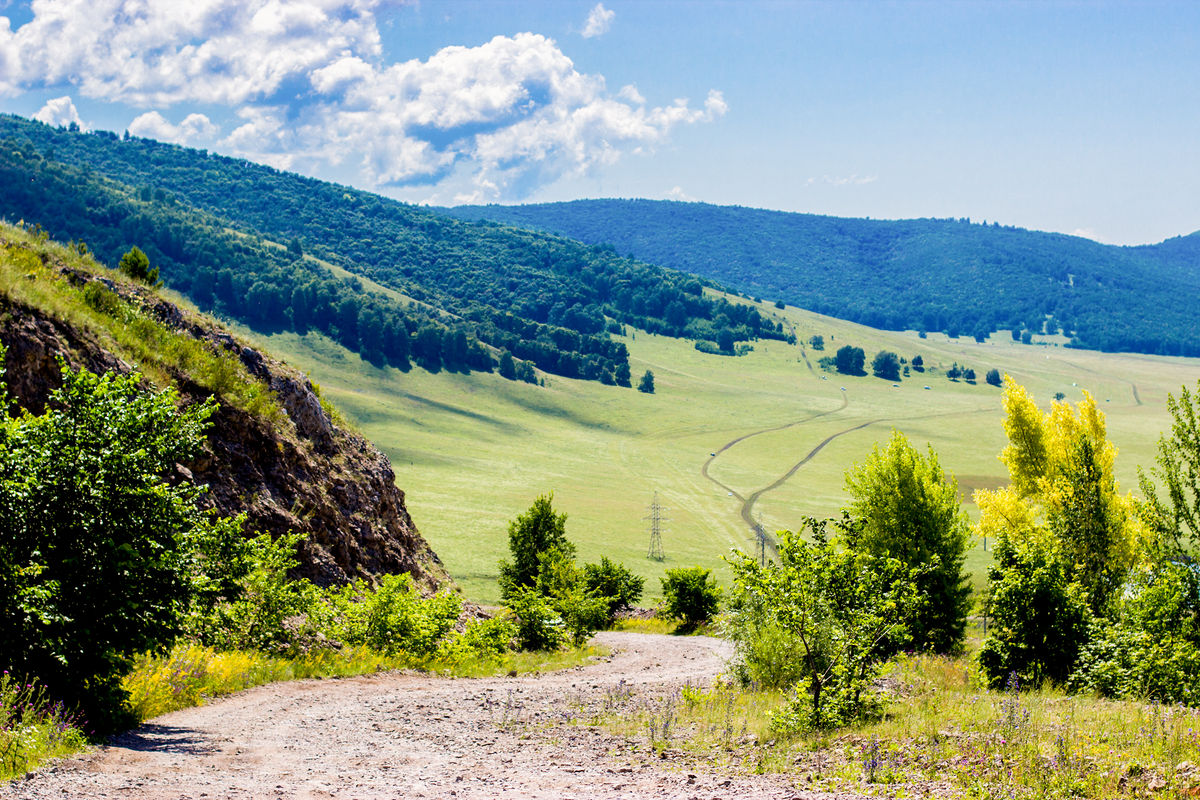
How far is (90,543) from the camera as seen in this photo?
9164mm

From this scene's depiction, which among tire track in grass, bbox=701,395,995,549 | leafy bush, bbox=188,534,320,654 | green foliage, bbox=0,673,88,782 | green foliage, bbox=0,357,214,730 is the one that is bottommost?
tire track in grass, bbox=701,395,995,549

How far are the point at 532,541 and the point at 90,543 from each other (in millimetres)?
32798

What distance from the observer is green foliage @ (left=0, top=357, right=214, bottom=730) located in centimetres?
868

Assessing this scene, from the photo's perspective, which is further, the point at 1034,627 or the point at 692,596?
the point at 692,596

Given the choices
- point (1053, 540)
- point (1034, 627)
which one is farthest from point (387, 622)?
point (1053, 540)

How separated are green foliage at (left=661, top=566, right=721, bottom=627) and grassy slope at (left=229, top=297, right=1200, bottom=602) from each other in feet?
19.1

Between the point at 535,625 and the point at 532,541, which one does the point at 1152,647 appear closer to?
the point at 535,625

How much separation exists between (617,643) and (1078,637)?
1826 centimetres

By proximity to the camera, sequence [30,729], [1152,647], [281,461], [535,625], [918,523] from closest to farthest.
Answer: [30,729] < [1152,647] < [281,461] < [535,625] < [918,523]

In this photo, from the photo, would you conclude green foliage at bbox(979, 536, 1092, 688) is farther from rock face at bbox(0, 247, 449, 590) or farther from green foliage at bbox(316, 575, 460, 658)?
rock face at bbox(0, 247, 449, 590)

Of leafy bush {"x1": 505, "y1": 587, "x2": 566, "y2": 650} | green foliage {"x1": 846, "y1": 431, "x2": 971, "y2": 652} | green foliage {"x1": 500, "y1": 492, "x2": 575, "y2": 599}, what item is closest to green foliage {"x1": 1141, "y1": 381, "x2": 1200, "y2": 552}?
green foliage {"x1": 846, "y1": 431, "x2": 971, "y2": 652}

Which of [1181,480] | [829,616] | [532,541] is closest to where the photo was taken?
[829,616]

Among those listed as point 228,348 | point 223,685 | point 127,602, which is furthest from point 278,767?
point 228,348

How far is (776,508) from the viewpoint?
101000mm
